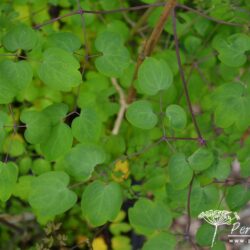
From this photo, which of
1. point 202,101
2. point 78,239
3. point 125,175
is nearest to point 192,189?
point 125,175

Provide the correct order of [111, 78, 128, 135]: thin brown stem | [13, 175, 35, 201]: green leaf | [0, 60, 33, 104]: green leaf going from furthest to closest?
[111, 78, 128, 135]: thin brown stem → [13, 175, 35, 201]: green leaf → [0, 60, 33, 104]: green leaf

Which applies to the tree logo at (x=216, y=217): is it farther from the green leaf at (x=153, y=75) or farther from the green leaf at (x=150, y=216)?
the green leaf at (x=153, y=75)

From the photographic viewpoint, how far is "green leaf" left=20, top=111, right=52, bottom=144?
0.64 metres

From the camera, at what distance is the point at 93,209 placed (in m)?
0.65

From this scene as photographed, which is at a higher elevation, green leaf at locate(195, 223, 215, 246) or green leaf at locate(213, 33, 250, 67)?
green leaf at locate(213, 33, 250, 67)

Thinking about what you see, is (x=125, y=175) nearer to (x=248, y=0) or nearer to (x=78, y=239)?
(x=78, y=239)

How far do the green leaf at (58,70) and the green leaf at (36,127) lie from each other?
0.20 feet

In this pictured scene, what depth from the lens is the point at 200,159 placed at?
0.66m

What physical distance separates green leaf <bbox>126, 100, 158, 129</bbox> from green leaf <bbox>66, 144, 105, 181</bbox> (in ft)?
0.28

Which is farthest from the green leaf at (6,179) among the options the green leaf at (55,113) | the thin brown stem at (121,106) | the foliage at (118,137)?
the thin brown stem at (121,106)

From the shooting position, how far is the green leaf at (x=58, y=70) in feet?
2.06

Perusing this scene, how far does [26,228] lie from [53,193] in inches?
24.9

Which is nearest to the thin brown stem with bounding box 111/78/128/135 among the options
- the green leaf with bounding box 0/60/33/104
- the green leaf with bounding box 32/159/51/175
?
the green leaf with bounding box 32/159/51/175

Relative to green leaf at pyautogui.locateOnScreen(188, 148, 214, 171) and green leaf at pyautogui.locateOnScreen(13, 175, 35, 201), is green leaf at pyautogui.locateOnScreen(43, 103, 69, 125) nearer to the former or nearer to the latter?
green leaf at pyautogui.locateOnScreen(188, 148, 214, 171)
